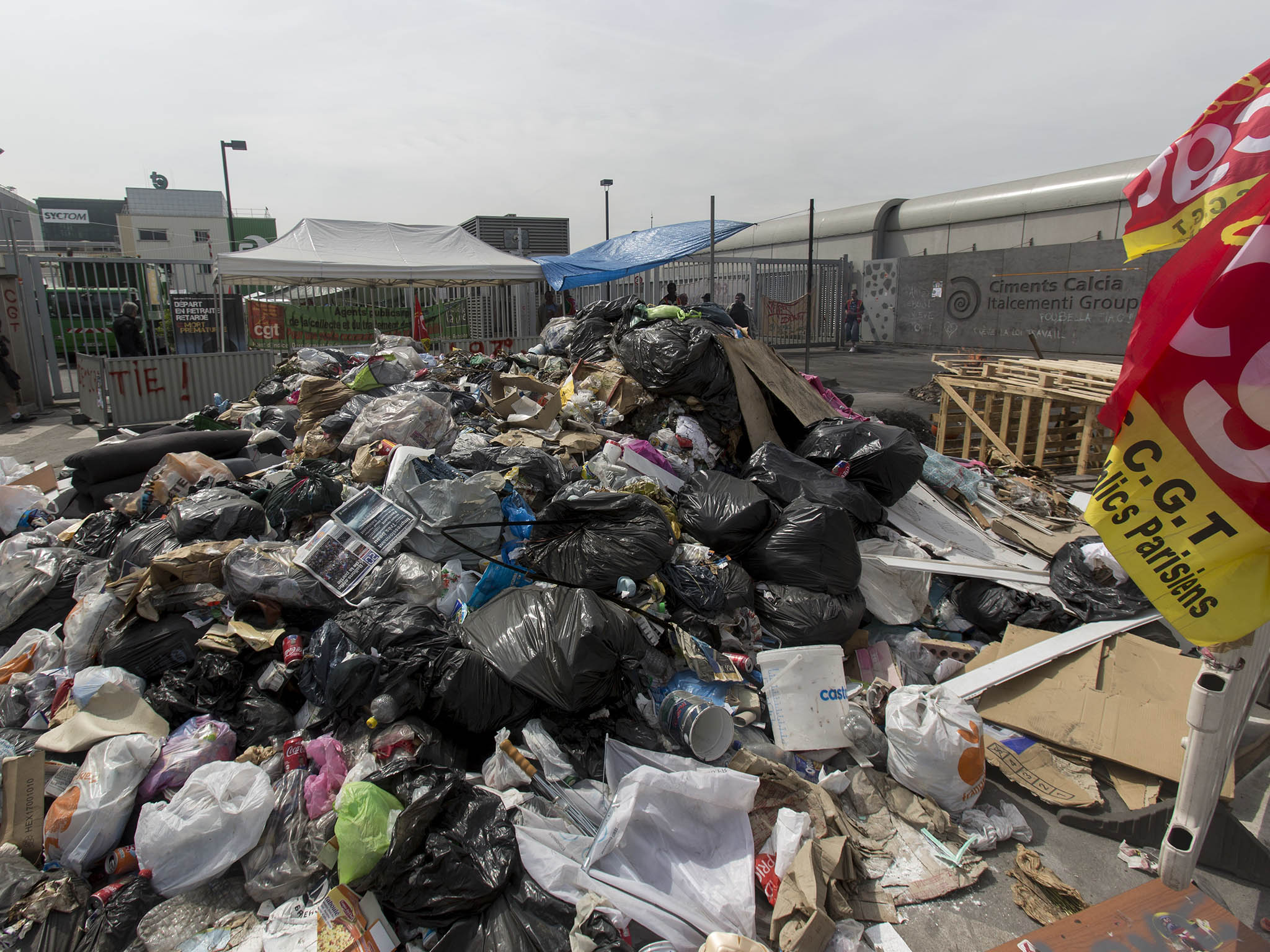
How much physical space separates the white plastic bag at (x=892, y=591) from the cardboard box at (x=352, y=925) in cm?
256

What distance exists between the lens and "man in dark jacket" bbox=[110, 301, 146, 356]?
365 inches

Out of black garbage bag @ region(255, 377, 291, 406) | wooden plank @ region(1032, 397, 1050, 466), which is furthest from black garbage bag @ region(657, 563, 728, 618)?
black garbage bag @ region(255, 377, 291, 406)

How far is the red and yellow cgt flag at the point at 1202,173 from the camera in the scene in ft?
7.53

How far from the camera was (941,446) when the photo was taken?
7039 millimetres

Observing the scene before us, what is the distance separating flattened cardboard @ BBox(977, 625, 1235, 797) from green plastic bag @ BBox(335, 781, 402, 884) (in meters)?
2.49

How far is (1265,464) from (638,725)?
206 centimetres

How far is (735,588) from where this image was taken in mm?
3350

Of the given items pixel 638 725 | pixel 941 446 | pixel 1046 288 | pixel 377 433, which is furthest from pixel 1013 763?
pixel 1046 288

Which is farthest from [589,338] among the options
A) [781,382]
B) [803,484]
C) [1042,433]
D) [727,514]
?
[1042,433]

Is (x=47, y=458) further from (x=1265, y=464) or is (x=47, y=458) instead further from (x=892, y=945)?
(x=1265, y=464)

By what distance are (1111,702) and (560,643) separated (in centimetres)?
231

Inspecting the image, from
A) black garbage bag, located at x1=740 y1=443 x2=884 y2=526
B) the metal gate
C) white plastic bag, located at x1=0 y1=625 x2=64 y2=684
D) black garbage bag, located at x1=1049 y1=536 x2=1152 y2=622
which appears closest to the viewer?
white plastic bag, located at x1=0 y1=625 x2=64 y2=684

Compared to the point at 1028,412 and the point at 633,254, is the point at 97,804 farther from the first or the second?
the point at 633,254

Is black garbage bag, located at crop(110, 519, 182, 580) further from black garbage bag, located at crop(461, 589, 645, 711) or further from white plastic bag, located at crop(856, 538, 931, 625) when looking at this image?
white plastic bag, located at crop(856, 538, 931, 625)
